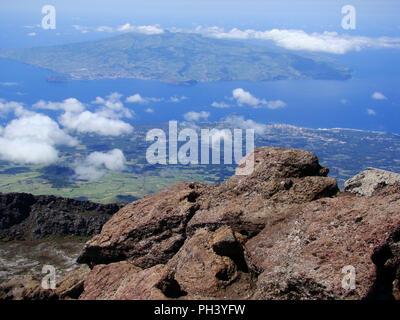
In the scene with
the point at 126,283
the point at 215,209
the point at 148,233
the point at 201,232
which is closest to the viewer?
the point at 126,283

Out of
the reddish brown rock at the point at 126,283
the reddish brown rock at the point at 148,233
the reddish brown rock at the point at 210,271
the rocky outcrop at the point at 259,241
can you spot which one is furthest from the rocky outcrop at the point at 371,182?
the reddish brown rock at the point at 126,283

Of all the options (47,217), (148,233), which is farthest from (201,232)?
(47,217)

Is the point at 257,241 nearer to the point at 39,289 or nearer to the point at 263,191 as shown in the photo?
the point at 263,191

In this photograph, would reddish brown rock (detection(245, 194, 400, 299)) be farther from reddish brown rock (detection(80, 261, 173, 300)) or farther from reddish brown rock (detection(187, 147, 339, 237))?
reddish brown rock (detection(80, 261, 173, 300))
